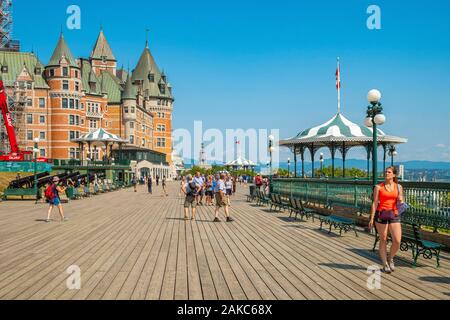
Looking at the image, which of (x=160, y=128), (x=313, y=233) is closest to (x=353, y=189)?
(x=313, y=233)

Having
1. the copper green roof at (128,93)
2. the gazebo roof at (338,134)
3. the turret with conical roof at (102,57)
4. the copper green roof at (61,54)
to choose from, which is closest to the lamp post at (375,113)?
the gazebo roof at (338,134)

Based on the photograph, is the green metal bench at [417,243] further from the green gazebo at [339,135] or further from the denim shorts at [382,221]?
the green gazebo at [339,135]

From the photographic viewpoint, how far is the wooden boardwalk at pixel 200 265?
6.81 m

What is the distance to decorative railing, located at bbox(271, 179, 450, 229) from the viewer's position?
10.8 m

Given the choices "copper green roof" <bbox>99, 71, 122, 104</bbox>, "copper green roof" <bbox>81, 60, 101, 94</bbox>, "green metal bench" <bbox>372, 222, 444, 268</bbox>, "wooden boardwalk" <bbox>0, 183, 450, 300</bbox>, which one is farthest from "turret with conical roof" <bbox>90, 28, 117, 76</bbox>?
"green metal bench" <bbox>372, 222, 444, 268</bbox>

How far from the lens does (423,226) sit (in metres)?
12.4

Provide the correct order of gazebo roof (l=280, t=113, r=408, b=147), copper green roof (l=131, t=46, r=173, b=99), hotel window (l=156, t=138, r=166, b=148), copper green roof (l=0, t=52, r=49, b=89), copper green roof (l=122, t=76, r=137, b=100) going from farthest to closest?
hotel window (l=156, t=138, r=166, b=148) → copper green roof (l=131, t=46, r=173, b=99) → copper green roof (l=122, t=76, r=137, b=100) → copper green roof (l=0, t=52, r=49, b=89) → gazebo roof (l=280, t=113, r=408, b=147)

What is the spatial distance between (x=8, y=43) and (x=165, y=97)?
35.9 metres

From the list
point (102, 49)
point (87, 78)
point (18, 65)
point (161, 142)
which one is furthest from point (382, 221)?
point (102, 49)

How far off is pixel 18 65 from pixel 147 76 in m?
34.2

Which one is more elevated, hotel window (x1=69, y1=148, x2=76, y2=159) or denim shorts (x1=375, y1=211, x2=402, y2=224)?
hotel window (x1=69, y1=148, x2=76, y2=159)

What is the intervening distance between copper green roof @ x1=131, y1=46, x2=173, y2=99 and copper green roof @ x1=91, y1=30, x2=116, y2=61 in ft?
20.5

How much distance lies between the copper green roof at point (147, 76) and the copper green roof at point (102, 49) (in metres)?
6.24

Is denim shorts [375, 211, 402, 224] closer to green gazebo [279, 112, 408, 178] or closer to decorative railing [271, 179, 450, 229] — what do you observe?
decorative railing [271, 179, 450, 229]
